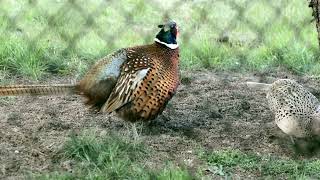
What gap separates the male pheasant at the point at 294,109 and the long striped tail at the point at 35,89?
38.7 inches

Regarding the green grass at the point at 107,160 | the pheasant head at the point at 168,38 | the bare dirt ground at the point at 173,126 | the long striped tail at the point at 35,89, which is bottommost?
the bare dirt ground at the point at 173,126

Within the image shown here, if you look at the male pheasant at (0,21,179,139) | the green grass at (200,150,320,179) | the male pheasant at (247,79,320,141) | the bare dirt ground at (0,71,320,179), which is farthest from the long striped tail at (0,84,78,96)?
the male pheasant at (247,79,320,141)

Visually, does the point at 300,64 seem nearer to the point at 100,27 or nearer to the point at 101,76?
the point at 100,27

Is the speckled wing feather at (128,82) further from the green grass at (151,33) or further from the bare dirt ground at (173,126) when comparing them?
Answer: the green grass at (151,33)

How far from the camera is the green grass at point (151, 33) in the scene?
4.26 meters

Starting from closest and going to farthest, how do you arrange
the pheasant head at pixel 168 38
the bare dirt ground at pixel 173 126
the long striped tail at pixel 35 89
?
1. the bare dirt ground at pixel 173 126
2. the long striped tail at pixel 35 89
3. the pheasant head at pixel 168 38

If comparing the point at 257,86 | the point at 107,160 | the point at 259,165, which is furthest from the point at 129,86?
the point at 257,86

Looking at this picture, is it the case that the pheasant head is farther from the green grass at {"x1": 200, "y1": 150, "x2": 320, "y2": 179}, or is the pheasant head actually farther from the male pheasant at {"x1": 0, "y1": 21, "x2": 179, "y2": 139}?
the green grass at {"x1": 200, "y1": 150, "x2": 320, "y2": 179}

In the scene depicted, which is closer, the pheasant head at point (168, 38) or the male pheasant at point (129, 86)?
the male pheasant at point (129, 86)

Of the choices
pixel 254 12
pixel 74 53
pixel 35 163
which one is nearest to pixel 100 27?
pixel 74 53

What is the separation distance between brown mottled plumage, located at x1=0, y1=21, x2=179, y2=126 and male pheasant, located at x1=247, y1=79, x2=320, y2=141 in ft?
1.66

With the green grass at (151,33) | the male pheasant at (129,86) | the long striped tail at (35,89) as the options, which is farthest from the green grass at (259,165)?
the green grass at (151,33)

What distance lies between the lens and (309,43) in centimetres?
462

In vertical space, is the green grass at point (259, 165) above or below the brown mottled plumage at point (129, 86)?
below
